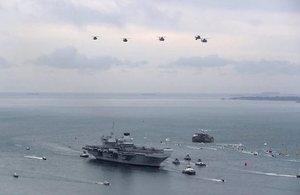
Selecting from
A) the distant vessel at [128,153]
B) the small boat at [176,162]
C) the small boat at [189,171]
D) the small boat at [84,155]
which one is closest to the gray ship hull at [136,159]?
the distant vessel at [128,153]

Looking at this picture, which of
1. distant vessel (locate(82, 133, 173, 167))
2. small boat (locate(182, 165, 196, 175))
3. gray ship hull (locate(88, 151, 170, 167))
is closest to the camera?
small boat (locate(182, 165, 196, 175))

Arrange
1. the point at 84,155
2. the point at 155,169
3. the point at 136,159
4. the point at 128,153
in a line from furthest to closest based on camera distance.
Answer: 1. the point at 84,155
2. the point at 128,153
3. the point at 136,159
4. the point at 155,169

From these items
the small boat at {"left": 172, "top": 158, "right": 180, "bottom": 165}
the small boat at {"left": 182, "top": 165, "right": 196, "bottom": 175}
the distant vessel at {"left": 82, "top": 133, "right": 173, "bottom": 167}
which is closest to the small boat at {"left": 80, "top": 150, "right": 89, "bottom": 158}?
the distant vessel at {"left": 82, "top": 133, "right": 173, "bottom": 167}

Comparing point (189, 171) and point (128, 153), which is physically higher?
point (128, 153)

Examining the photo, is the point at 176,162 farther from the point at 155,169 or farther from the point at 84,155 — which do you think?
the point at 84,155

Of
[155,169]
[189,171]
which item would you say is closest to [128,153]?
[155,169]

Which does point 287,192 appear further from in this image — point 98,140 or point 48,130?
point 48,130

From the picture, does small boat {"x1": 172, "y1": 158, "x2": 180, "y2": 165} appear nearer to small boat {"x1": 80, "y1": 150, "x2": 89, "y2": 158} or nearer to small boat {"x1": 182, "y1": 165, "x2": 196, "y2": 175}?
small boat {"x1": 182, "y1": 165, "x2": 196, "y2": 175}

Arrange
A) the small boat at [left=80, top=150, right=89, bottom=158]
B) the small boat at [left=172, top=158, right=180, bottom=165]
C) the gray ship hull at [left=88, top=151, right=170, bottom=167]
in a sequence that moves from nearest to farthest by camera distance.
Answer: the gray ship hull at [left=88, top=151, right=170, bottom=167] → the small boat at [left=172, top=158, right=180, bottom=165] → the small boat at [left=80, top=150, right=89, bottom=158]
